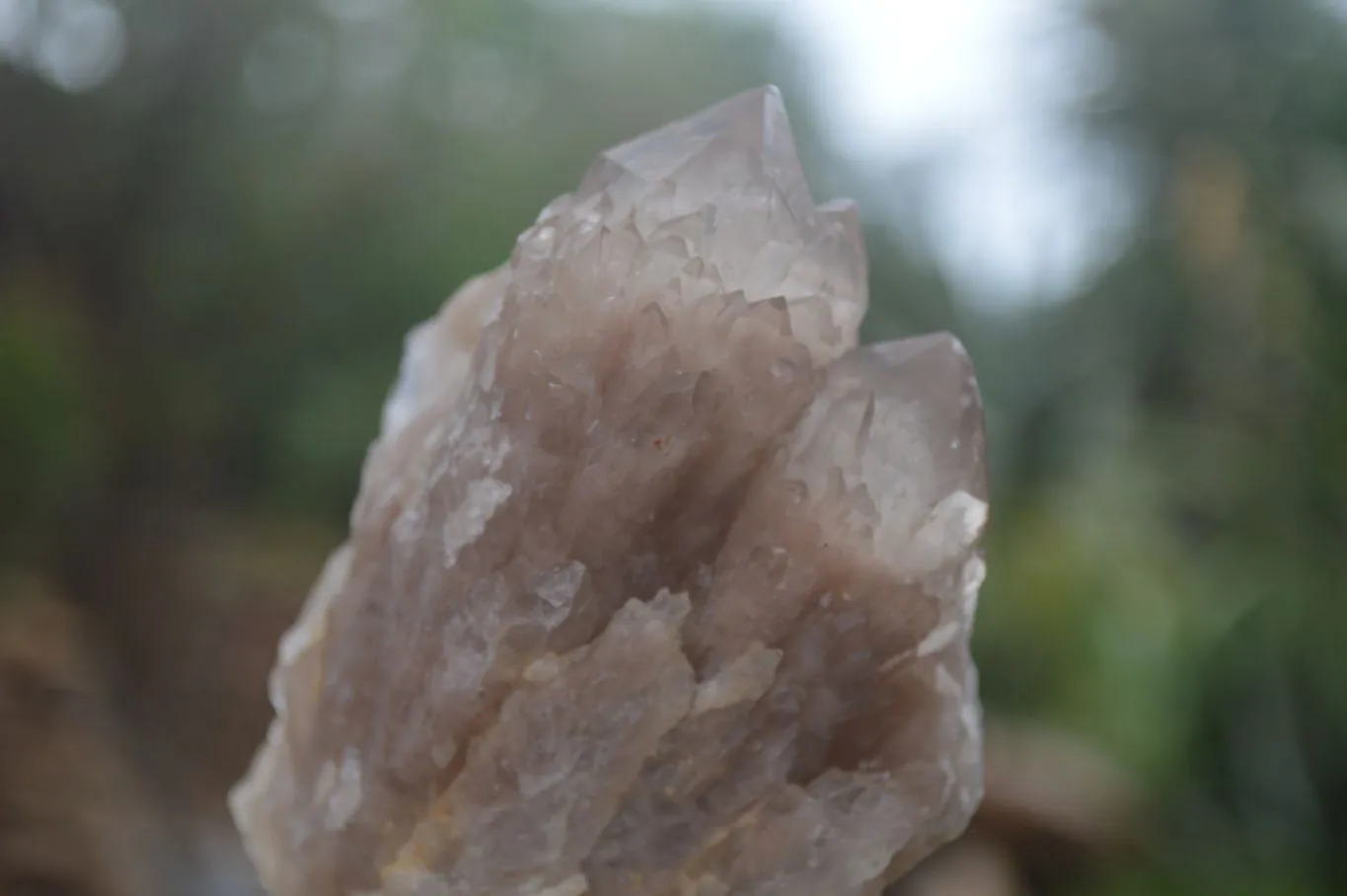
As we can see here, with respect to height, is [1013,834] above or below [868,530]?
below

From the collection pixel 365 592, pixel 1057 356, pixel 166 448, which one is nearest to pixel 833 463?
pixel 365 592

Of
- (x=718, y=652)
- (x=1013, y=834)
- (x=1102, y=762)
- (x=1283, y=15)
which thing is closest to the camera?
(x=718, y=652)

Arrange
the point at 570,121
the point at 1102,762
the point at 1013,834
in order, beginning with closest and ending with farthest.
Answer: the point at 1013,834
the point at 1102,762
the point at 570,121

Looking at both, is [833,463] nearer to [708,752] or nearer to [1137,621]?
[708,752]

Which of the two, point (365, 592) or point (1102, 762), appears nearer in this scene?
point (365, 592)

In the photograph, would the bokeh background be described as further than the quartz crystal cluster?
Yes
